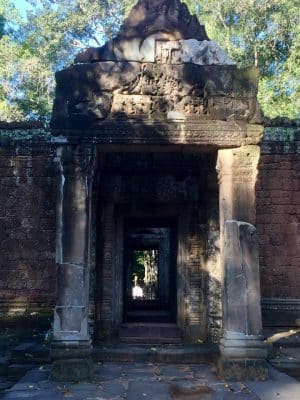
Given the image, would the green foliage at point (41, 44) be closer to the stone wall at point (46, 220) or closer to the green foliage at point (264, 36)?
the green foliage at point (264, 36)

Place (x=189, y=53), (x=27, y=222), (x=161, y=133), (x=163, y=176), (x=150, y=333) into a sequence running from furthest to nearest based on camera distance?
(x=27, y=222) → (x=163, y=176) → (x=150, y=333) → (x=189, y=53) → (x=161, y=133)

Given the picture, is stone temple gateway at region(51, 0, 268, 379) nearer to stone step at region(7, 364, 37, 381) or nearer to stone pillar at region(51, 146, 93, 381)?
stone pillar at region(51, 146, 93, 381)

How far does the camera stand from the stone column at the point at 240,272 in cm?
591

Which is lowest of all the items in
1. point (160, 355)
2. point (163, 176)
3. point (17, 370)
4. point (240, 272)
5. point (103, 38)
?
point (17, 370)

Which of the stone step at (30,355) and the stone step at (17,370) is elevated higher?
the stone step at (30,355)

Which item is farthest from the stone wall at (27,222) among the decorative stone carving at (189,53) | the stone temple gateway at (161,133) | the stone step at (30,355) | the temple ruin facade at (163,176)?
the decorative stone carving at (189,53)

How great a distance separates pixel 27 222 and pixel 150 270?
14230 millimetres

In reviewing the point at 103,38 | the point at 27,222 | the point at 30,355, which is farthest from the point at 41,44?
the point at 30,355

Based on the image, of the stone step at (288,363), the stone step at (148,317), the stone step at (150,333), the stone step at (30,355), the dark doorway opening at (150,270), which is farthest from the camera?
the dark doorway opening at (150,270)

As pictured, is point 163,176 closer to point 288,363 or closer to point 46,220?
point 46,220

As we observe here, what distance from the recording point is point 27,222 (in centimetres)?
927

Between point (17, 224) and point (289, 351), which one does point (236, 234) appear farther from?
point (17, 224)

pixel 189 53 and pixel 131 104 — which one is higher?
pixel 189 53

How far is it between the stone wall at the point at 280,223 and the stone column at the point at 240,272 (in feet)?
10.0
